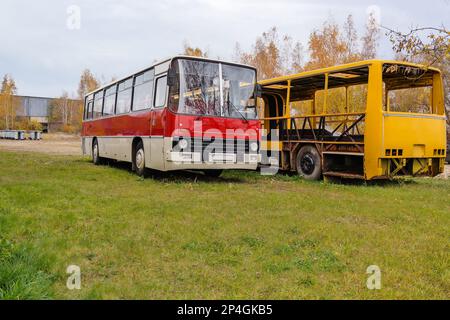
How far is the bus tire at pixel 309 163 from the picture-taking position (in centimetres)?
1221

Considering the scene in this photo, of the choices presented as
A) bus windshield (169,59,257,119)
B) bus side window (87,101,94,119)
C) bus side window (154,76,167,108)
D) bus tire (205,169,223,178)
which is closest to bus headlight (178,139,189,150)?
bus windshield (169,59,257,119)

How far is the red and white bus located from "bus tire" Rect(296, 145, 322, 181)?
2027mm

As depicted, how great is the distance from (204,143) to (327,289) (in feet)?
23.6

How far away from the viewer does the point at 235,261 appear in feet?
14.0

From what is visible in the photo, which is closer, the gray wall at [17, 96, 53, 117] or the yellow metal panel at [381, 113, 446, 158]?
the yellow metal panel at [381, 113, 446, 158]

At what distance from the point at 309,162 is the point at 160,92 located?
4.84 metres

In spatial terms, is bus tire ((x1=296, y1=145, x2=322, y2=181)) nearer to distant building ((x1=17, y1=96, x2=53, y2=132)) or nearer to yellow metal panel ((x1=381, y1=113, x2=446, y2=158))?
yellow metal panel ((x1=381, y1=113, x2=446, y2=158))

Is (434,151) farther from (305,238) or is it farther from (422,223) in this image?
(305,238)

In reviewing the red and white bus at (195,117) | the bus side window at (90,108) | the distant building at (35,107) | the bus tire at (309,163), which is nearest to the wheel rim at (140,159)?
the red and white bus at (195,117)

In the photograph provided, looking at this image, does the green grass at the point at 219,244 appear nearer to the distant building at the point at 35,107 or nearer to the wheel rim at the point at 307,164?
the wheel rim at the point at 307,164

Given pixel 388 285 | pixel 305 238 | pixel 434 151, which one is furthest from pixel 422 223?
pixel 434 151

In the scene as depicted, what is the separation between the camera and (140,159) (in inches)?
476

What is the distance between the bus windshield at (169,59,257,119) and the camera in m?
10.3
